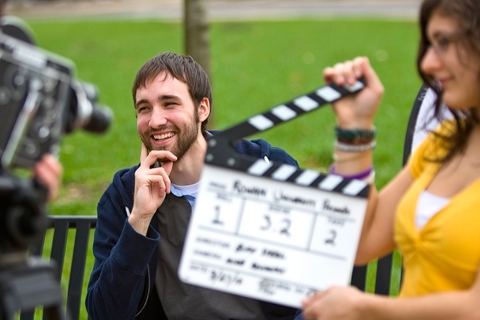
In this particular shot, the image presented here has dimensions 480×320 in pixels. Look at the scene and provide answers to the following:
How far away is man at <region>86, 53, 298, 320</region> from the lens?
3.12 meters

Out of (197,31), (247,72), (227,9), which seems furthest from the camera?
(227,9)

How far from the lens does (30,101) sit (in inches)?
83.9

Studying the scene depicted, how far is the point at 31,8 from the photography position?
31.1 m

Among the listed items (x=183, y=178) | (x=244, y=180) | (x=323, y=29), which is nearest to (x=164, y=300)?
(x=183, y=178)

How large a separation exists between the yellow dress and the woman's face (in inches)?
9.1

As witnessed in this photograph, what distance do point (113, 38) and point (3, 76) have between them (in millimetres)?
16181

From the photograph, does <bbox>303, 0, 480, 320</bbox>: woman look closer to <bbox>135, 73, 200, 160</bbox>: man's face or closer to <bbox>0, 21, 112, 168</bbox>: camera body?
<bbox>0, 21, 112, 168</bbox>: camera body

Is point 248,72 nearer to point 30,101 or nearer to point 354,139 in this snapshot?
point 354,139

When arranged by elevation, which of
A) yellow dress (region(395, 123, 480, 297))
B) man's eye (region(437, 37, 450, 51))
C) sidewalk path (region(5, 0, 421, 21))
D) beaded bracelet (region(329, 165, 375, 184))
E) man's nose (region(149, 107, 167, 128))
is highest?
sidewalk path (region(5, 0, 421, 21))

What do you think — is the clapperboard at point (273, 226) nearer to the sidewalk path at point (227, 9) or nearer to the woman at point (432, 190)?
the woman at point (432, 190)

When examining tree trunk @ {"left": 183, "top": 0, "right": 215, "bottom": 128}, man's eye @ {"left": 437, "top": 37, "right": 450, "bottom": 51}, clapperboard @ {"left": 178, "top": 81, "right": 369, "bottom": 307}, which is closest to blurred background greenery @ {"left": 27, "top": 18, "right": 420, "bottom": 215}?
tree trunk @ {"left": 183, "top": 0, "right": 215, "bottom": 128}

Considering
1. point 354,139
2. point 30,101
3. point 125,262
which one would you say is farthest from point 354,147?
point 125,262

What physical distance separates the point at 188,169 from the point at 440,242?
4.31 ft

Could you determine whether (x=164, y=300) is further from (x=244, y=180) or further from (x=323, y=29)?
(x=323, y=29)
